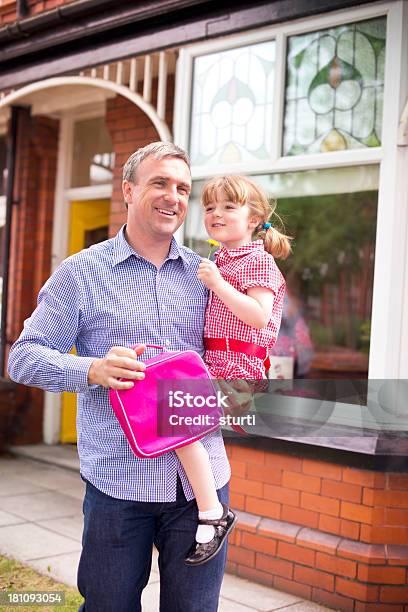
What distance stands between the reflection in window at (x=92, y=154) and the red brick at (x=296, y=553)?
14.4 feet

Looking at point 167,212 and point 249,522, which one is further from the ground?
point 167,212

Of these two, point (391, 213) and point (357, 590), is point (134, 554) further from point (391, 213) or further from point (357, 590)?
point (391, 213)

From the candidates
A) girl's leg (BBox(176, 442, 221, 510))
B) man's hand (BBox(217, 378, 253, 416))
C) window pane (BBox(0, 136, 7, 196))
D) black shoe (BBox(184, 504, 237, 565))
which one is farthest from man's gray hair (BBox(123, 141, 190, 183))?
window pane (BBox(0, 136, 7, 196))

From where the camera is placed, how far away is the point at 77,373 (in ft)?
7.54

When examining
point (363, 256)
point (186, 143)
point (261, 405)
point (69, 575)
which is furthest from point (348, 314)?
point (261, 405)

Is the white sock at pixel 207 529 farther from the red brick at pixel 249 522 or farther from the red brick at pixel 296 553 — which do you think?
the red brick at pixel 249 522

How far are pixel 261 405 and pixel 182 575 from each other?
65 cm

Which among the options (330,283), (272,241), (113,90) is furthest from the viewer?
(330,283)

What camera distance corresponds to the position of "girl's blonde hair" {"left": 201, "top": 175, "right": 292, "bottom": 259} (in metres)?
2.54

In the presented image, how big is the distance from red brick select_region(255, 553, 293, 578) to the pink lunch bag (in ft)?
7.78

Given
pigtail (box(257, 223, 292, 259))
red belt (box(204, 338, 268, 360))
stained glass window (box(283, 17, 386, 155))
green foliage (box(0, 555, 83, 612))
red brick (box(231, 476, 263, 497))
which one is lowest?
green foliage (box(0, 555, 83, 612))

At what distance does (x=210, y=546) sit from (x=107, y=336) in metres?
0.73

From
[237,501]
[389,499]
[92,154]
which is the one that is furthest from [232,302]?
[92,154]

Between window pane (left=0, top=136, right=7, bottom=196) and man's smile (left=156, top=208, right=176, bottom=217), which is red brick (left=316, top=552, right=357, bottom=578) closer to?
man's smile (left=156, top=208, right=176, bottom=217)
